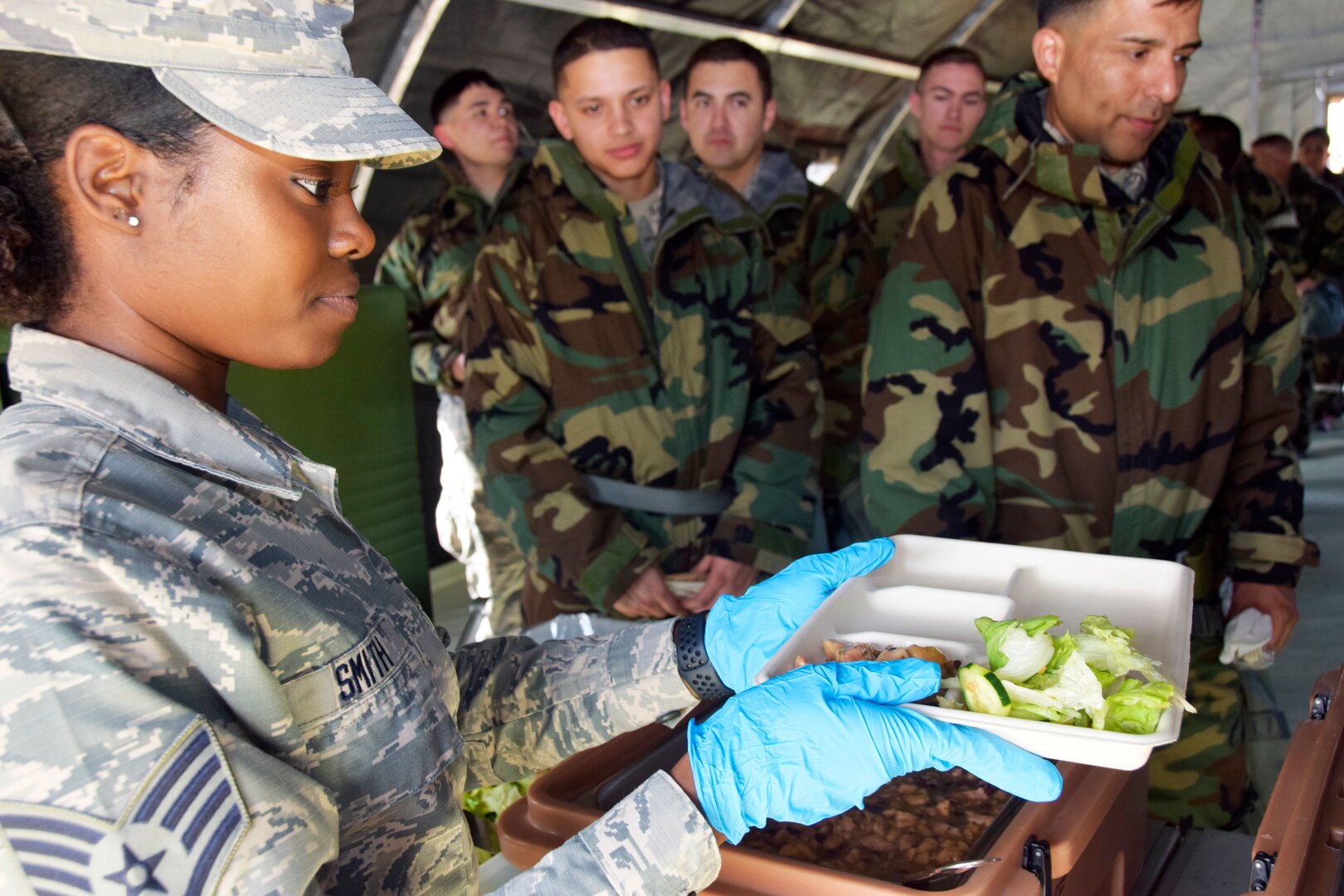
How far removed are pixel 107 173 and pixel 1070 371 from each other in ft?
5.17

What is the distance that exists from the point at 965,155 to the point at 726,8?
333 centimetres

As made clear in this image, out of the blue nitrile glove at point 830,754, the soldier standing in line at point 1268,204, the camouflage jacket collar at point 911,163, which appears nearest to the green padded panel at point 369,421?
the blue nitrile glove at point 830,754

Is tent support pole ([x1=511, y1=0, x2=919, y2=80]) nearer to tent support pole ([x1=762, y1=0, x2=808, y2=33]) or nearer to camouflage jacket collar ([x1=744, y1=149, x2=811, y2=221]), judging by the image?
tent support pole ([x1=762, y1=0, x2=808, y2=33])

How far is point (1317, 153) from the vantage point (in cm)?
754

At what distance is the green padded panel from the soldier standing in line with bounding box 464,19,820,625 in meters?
0.31

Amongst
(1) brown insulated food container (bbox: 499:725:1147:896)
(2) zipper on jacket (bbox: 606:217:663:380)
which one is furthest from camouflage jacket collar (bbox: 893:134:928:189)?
(1) brown insulated food container (bbox: 499:725:1147:896)

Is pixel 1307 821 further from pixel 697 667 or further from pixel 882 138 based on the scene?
pixel 882 138

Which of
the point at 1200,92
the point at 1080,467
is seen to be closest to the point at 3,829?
the point at 1080,467

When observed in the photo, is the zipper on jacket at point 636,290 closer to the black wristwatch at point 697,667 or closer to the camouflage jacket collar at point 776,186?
the camouflage jacket collar at point 776,186

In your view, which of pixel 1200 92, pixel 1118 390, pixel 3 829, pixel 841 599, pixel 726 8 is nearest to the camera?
pixel 3 829

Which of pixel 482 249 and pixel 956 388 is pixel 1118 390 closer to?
pixel 956 388

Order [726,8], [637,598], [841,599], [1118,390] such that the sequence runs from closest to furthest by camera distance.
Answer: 1. [841,599]
2. [1118,390]
3. [637,598]
4. [726,8]

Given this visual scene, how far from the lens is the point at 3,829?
0.66 meters

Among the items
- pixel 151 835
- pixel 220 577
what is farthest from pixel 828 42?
pixel 151 835
